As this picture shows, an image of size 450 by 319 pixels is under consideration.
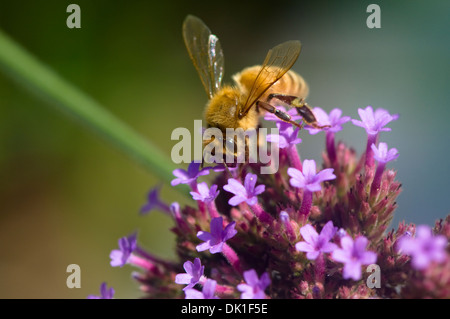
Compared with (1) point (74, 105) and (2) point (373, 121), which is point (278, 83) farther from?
(1) point (74, 105)

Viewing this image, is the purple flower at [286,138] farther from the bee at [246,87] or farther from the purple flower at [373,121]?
the purple flower at [373,121]

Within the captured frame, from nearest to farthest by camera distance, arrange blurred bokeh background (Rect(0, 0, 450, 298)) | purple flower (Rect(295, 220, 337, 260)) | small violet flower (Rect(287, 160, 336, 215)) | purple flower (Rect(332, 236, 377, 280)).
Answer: purple flower (Rect(332, 236, 377, 280))
purple flower (Rect(295, 220, 337, 260))
small violet flower (Rect(287, 160, 336, 215))
blurred bokeh background (Rect(0, 0, 450, 298))

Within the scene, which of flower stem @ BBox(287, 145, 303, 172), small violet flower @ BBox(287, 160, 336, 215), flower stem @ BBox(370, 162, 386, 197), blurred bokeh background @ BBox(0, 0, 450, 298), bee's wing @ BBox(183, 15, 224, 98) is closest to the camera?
small violet flower @ BBox(287, 160, 336, 215)

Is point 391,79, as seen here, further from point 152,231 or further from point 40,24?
point 40,24

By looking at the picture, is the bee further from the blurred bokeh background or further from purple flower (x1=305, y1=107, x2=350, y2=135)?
the blurred bokeh background

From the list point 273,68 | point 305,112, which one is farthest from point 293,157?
point 273,68

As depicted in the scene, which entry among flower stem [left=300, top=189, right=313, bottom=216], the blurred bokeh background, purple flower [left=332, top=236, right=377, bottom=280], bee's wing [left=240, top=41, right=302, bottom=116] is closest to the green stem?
bee's wing [left=240, top=41, right=302, bottom=116]
